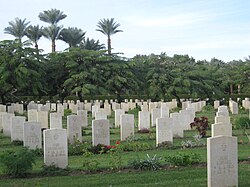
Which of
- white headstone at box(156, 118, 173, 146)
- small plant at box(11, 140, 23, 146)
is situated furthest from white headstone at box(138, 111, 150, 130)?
small plant at box(11, 140, 23, 146)

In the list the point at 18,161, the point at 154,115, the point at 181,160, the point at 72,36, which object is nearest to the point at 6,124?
the point at 154,115

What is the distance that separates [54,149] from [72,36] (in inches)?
1590

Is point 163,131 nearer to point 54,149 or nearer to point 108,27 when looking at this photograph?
point 54,149

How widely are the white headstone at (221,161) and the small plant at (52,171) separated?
382cm

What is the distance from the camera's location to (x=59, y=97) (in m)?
42.1

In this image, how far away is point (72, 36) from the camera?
50.7 m

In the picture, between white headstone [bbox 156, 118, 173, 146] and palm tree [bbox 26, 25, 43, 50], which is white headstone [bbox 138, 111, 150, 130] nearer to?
white headstone [bbox 156, 118, 173, 146]

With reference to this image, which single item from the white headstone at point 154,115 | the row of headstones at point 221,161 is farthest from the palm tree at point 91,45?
the row of headstones at point 221,161

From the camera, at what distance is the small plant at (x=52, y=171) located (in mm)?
10719

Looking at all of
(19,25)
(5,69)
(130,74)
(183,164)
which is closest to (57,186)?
(183,164)

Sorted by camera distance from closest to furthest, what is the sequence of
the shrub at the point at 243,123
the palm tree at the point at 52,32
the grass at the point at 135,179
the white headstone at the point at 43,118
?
the grass at the point at 135,179 → the shrub at the point at 243,123 → the white headstone at the point at 43,118 → the palm tree at the point at 52,32

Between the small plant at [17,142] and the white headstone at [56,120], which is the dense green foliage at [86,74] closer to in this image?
the white headstone at [56,120]

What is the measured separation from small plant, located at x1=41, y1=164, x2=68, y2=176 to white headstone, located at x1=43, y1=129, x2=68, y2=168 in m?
0.26

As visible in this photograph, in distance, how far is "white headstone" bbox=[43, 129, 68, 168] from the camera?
11.3 metres
